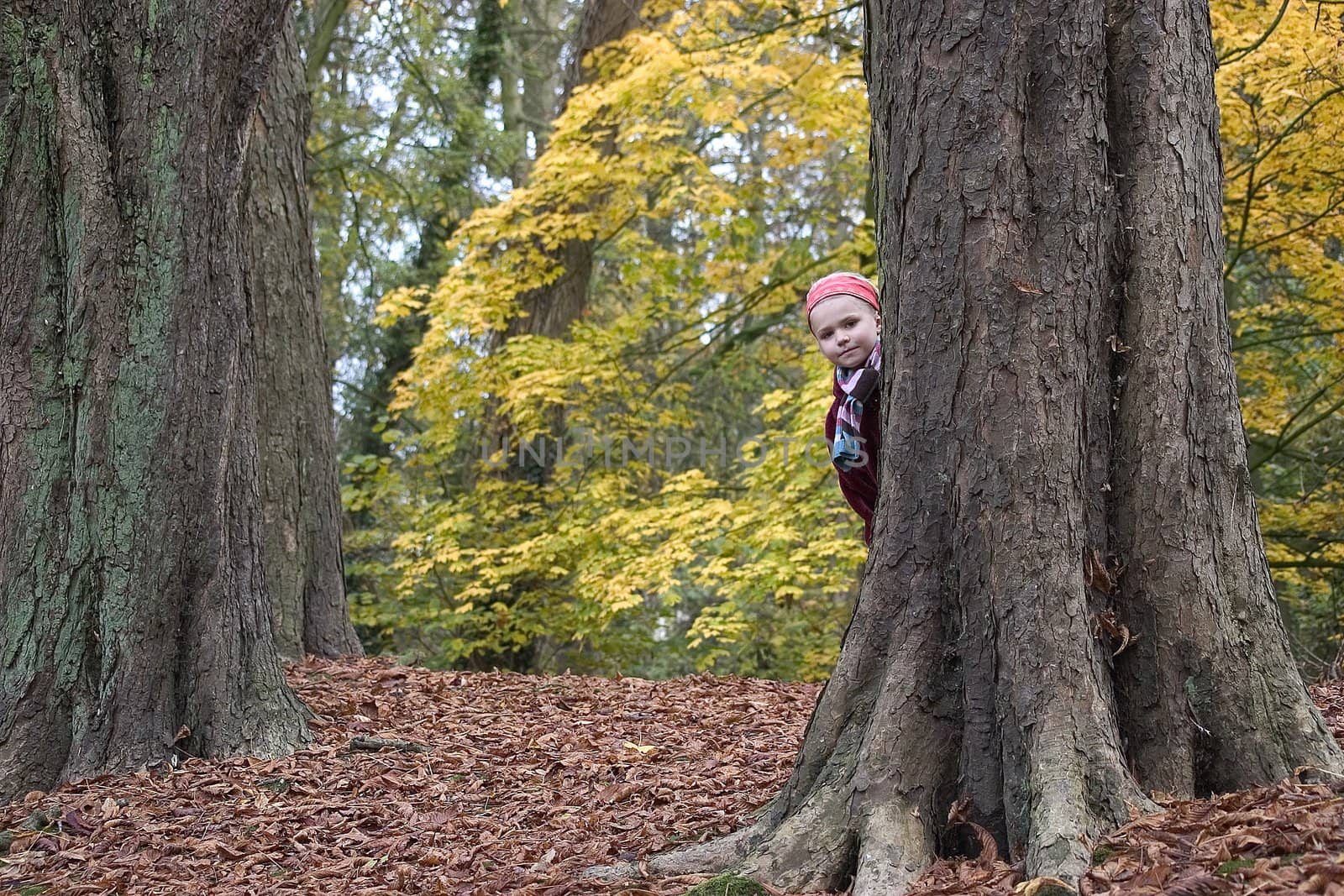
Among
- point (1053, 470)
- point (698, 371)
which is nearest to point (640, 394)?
point (698, 371)

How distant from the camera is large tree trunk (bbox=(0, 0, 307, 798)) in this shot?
4.70m

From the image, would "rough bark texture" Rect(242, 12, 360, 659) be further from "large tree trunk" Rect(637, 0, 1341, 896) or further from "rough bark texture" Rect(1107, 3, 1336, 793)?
"rough bark texture" Rect(1107, 3, 1336, 793)

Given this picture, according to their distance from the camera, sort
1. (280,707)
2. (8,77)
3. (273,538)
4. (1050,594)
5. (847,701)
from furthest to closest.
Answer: (273,538) → (280,707) → (8,77) → (847,701) → (1050,594)

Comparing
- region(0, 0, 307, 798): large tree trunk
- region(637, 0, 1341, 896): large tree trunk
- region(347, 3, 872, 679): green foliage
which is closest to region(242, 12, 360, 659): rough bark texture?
region(0, 0, 307, 798): large tree trunk

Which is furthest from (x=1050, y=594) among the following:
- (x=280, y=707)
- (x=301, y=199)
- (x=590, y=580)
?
(x=590, y=580)

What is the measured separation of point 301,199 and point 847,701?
608 centimetres

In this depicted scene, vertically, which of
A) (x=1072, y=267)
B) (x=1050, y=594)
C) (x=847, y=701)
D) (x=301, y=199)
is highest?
(x=301, y=199)

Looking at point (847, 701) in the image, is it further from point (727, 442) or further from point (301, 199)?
point (727, 442)

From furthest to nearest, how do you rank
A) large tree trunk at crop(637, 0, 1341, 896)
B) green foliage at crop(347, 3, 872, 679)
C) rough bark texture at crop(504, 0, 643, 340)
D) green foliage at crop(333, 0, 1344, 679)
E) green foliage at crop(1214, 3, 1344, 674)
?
rough bark texture at crop(504, 0, 643, 340) → green foliage at crop(347, 3, 872, 679) → green foliage at crop(333, 0, 1344, 679) → green foliage at crop(1214, 3, 1344, 674) → large tree trunk at crop(637, 0, 1341, 896)

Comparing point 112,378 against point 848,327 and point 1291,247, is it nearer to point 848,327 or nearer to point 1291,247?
point 848,327

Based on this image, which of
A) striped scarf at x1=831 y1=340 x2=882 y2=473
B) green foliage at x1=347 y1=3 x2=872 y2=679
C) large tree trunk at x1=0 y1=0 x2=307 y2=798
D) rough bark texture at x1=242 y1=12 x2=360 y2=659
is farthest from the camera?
green foliage at x1=347 y1=3 x2=872 y2=679

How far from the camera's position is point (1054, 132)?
3053 millimetres

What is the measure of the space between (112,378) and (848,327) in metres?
3.16

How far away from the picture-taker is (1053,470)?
2.97 meters
